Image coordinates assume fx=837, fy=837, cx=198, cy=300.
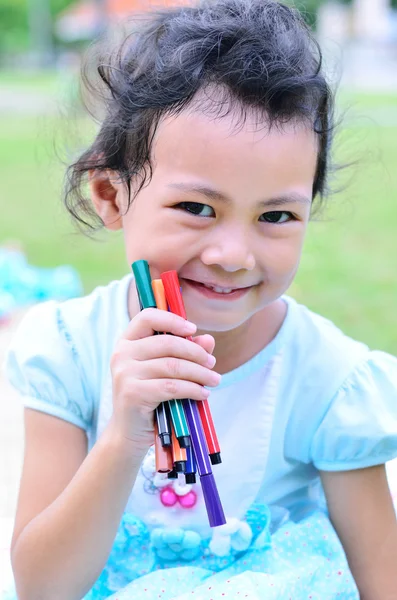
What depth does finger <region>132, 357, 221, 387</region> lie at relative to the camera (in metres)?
0.96

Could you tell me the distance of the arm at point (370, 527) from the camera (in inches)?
47.4

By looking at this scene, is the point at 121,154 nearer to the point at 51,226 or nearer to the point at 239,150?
the point at 239,150

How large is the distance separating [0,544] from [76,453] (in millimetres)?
361

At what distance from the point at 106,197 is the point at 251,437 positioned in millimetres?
419

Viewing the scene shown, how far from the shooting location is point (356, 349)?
1.29 meters

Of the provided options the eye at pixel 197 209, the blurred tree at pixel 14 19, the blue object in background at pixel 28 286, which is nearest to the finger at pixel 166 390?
the eye at pixel 197 209

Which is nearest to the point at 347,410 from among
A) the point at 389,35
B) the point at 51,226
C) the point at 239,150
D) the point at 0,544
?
the point at 239,150

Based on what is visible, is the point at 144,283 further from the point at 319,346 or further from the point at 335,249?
the point at 335,249

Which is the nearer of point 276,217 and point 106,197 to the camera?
point 276,217

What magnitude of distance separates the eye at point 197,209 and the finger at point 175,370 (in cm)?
20

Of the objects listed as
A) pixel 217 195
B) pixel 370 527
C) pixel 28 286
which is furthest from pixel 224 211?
pixel 28 286

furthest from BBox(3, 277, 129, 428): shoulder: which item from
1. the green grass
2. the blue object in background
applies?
the blue object in background

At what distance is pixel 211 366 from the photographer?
3.23ft

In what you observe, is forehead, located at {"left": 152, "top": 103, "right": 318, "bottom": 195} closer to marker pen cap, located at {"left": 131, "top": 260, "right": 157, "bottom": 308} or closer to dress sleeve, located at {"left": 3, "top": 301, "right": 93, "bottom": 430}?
marker pen cap, located at {"left": 131, "top": 260, "right": 157, "bottom": 308}
